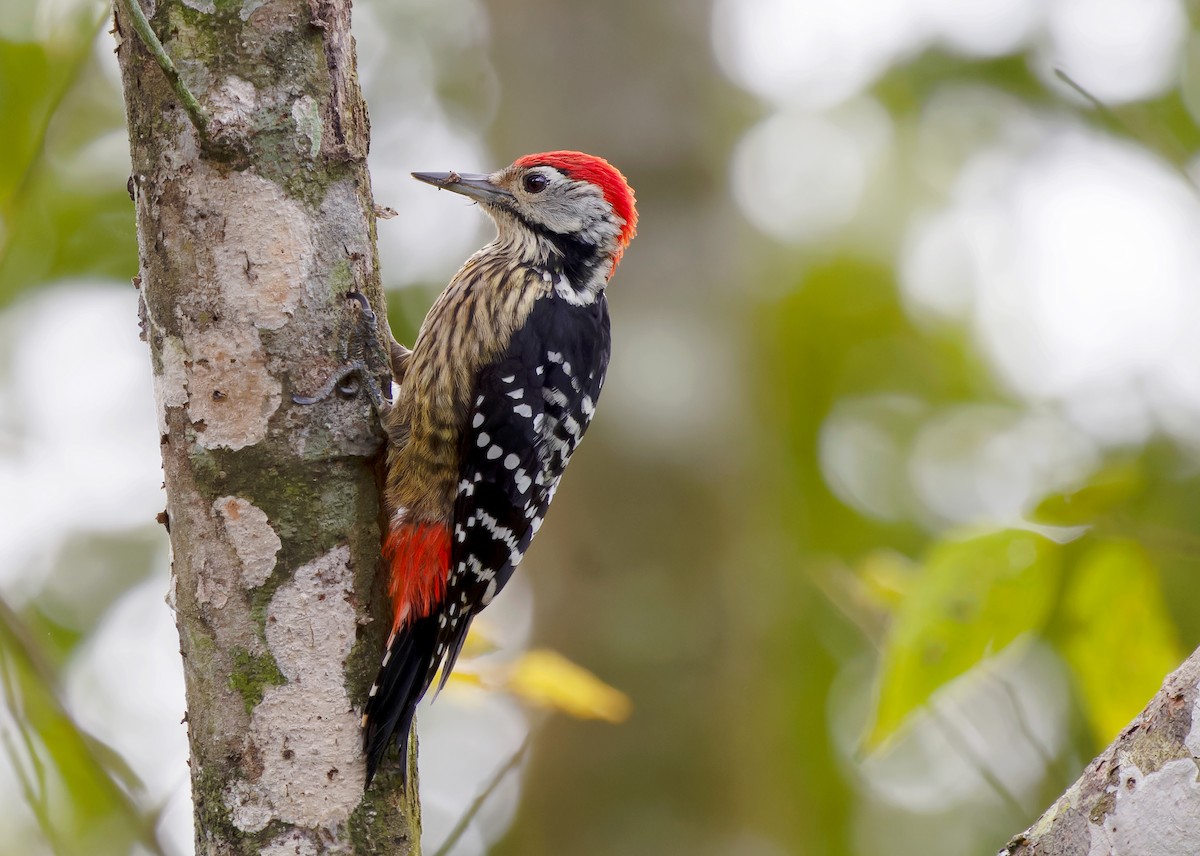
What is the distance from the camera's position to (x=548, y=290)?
311 cm

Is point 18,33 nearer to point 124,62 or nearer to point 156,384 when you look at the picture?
point 124,62

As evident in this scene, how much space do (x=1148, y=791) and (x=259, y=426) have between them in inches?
54.5

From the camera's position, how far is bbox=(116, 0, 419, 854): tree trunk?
179cm

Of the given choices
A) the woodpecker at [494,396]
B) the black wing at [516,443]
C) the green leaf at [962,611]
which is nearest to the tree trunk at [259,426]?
the woodpecker at [494,396]

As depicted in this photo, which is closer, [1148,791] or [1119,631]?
[1148,791]

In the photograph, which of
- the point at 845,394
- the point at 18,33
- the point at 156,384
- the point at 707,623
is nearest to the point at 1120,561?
the point at 156,384

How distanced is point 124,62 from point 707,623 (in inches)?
119

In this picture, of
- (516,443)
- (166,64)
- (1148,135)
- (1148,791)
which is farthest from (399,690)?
(1148,135)

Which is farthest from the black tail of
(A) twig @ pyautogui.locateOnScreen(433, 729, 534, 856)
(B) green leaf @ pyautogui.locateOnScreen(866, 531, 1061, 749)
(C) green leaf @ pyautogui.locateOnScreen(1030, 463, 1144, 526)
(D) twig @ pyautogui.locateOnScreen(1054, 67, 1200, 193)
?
(D) twig @ pyautogui.locateOnScreen(1054, 67, 1200, 193)

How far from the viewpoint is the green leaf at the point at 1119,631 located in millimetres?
1700

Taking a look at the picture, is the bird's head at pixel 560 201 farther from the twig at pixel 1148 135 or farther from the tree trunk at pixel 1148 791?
the tree trunk at pixel 1148 791

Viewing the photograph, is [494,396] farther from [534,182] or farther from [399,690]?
[399,690]

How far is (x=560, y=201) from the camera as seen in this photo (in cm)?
333

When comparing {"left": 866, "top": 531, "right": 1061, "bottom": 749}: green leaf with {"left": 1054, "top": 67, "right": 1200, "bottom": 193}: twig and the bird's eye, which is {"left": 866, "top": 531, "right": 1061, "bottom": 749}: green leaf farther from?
the bird's eye
